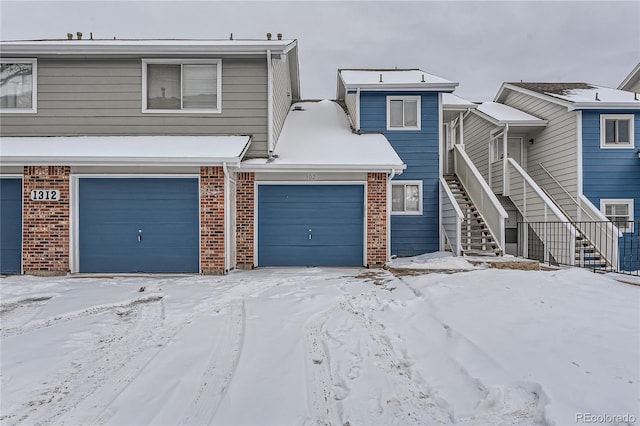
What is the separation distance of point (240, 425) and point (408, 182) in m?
9.98

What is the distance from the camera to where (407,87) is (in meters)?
11.4

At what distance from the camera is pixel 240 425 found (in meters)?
2.52

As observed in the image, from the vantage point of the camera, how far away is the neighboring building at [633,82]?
1501cm

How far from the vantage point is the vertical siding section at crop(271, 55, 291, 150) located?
33.0ft

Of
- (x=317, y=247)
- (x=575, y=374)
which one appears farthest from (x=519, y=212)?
(x=575, y=374)

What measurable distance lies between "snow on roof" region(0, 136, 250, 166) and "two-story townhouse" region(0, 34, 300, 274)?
2cm

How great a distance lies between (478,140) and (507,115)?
175 centimetres

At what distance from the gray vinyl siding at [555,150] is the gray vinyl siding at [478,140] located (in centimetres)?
162

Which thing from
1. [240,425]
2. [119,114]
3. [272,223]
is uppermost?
[119,114]

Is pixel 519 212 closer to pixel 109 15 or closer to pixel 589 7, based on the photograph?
pixel 589 7

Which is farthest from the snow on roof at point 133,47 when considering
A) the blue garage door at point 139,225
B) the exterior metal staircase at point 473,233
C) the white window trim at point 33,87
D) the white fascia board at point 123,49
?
the exterior metal staircase at point 473,233

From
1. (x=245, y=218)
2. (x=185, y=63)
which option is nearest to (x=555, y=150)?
(x=245, y=218)

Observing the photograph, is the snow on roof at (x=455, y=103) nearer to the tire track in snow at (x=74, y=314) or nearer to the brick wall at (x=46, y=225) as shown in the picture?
the tire track in snow at (x=74, y=314)

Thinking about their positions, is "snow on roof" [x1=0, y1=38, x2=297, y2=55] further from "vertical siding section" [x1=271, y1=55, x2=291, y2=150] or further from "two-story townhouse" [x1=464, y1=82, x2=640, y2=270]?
"two-story townhouse" [x1=464, y1=82, x2=640, y2=270]
